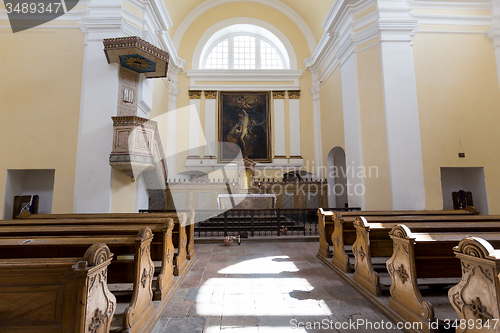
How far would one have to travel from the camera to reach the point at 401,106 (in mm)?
6703

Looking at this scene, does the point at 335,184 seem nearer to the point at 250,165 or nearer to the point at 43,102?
the point at 250,165

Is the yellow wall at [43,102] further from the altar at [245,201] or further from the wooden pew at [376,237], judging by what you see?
the wooden pew at [376,237]

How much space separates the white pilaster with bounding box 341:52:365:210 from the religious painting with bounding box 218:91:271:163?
413 cm

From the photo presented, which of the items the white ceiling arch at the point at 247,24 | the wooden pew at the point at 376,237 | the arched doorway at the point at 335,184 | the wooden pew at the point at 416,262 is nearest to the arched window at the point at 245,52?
the white ceiling arch at the point at 247,24

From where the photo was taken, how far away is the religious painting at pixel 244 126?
11266 millimetres

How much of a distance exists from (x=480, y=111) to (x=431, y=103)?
132 cm

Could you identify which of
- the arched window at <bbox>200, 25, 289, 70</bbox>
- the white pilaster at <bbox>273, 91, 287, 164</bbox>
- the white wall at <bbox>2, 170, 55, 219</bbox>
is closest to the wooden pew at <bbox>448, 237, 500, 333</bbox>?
the white wall at <bbox>2, 170, 55, 219</bbox>

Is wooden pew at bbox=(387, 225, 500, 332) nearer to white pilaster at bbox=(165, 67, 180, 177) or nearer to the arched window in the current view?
white pilaster at bbox=(165, 67, 180, 177)

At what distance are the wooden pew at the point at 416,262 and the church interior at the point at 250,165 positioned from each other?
0.05 feet

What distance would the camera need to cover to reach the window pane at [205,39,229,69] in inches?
480

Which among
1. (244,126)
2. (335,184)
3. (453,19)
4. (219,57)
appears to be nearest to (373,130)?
(335,184)

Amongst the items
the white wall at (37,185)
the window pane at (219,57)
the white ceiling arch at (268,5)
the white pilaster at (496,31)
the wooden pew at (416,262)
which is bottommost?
the wooden pew at (416,262)

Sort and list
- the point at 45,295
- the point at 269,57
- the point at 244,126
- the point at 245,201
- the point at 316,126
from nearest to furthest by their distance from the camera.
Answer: the point at 45,295 → the point at 245,201 → the point at 316,126 → the point at 244,126 → the point at 269,57

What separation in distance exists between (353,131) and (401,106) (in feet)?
4.15
